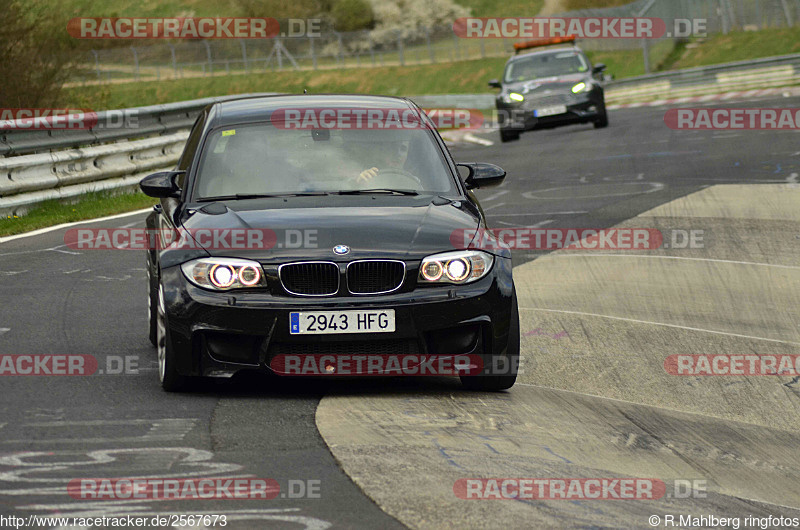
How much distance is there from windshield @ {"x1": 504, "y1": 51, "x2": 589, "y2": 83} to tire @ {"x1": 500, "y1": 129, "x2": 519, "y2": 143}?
1363 millimetres

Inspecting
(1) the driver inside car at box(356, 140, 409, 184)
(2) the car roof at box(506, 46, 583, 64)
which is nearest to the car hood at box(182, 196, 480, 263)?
(1) the driver inside car at box(356, 140, 409, 184)

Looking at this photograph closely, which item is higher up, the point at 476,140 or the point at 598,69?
the point at 598,69

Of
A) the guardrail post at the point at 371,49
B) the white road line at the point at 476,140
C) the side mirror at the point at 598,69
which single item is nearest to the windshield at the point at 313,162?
the white road line at the point at 476,140

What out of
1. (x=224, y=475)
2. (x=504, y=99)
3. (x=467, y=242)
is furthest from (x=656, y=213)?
(x=504, y=99)

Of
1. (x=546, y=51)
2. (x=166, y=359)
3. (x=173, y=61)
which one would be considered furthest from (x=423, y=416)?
(x=173, y=61)

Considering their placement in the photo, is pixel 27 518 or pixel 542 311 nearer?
pixel 27 518

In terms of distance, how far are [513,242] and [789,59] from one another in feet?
83.7

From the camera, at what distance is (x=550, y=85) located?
27203 millimetres

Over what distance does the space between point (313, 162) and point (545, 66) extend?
68.5 feet

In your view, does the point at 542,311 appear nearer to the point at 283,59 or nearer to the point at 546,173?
the point at 546,173

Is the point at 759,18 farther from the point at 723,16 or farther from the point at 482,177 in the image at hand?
the point at 482,177

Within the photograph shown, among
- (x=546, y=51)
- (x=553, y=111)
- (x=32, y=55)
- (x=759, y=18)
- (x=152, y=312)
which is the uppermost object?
(x=32, y=55)

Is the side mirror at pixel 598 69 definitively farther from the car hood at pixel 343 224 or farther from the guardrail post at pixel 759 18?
the car hood at pixel 343 224

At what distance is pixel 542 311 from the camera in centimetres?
992
